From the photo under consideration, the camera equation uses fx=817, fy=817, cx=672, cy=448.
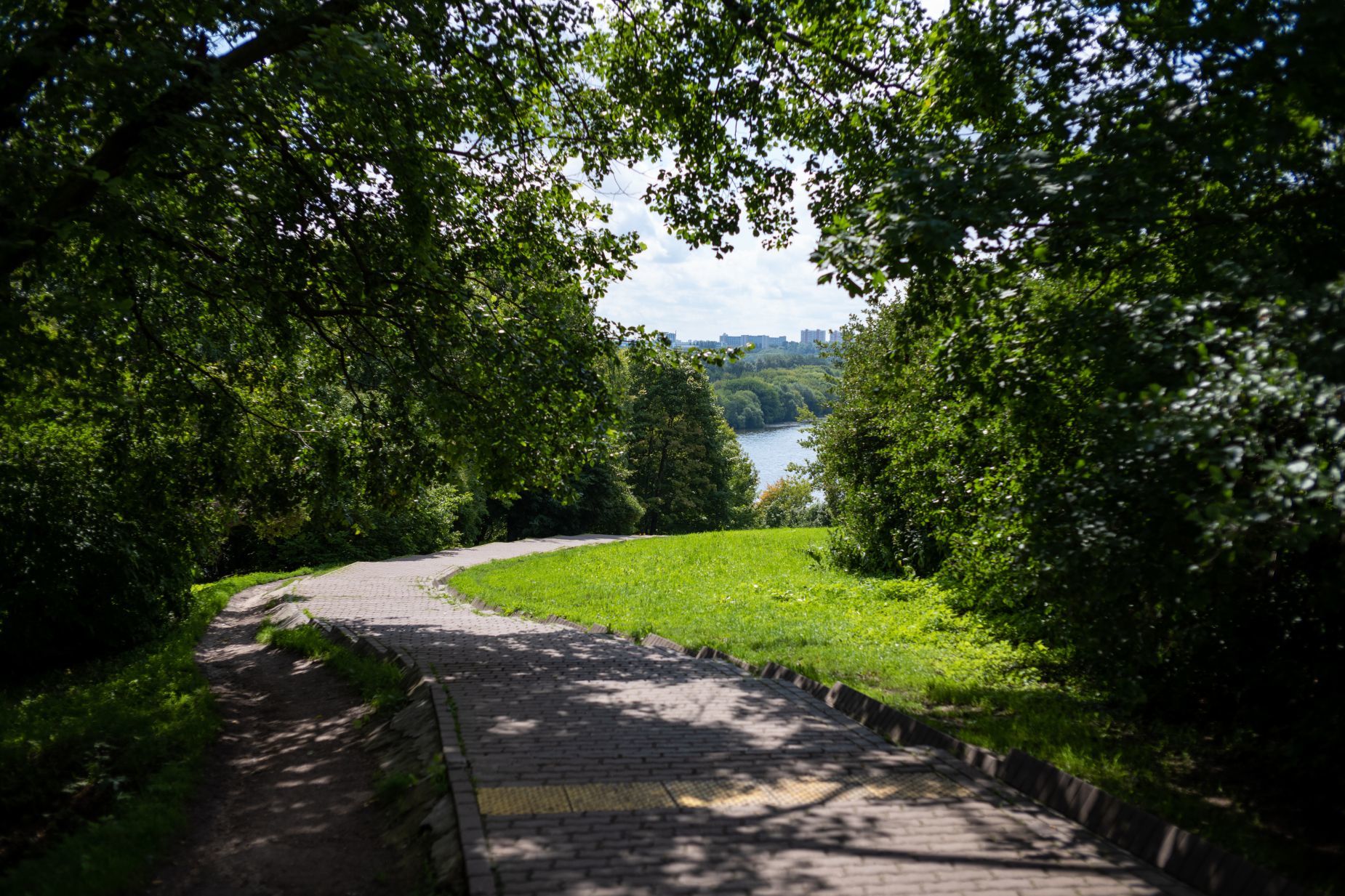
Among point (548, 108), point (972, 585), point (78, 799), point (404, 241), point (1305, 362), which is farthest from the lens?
point (548, 108)

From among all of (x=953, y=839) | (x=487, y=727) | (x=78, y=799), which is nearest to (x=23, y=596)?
(x=78, y=799)

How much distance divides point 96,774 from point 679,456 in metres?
46.5

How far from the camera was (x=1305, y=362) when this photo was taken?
A: 3.76 meters

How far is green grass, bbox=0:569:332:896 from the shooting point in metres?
4.71

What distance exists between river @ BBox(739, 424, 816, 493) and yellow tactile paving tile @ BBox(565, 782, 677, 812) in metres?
79.0

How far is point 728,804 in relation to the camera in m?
5.26

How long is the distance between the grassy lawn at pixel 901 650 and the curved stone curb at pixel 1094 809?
14.8 inches

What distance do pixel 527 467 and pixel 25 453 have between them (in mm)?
7100

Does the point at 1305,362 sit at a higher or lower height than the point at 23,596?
higher

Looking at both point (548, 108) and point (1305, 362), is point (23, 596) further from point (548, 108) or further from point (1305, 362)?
point (1305, 362)

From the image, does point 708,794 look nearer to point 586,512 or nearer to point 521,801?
point 521,801

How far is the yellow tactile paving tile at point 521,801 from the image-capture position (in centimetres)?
501

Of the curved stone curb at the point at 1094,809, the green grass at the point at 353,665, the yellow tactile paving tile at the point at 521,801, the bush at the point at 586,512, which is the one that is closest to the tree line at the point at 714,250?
the curved stone curb at the point at 1094,809

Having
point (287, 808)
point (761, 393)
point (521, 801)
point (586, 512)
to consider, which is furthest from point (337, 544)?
point (761, 393)
